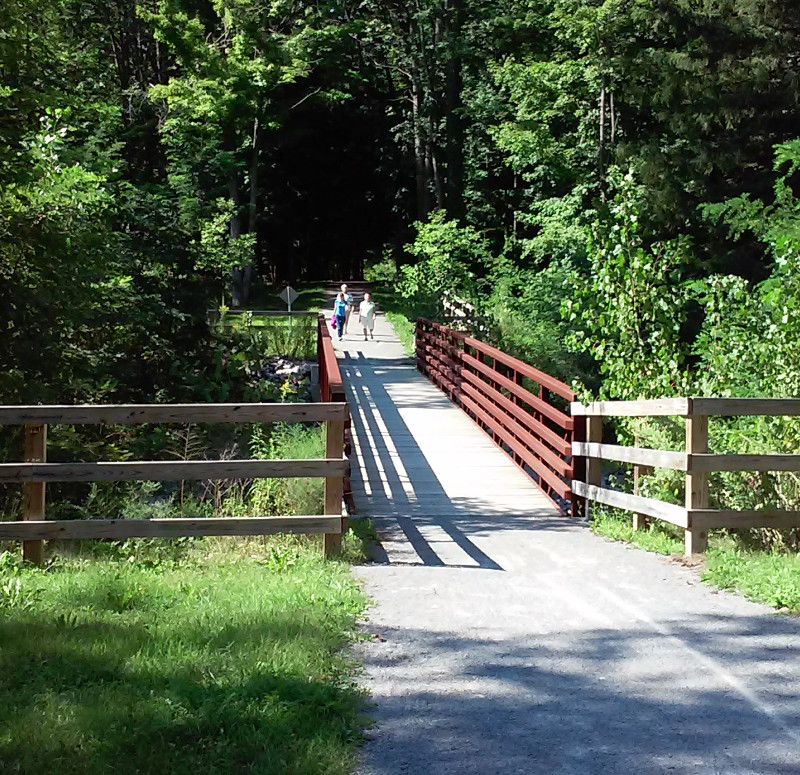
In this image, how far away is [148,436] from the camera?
14750mm

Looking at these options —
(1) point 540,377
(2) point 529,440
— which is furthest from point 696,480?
(2) point 529,440

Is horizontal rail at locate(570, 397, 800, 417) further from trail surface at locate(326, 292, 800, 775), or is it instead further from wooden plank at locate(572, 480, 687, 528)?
trail surface at locate(326, 292, 800, 775)

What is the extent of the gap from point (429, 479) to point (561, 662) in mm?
7476

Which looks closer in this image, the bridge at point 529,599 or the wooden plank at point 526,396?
the bridge at point 529,599

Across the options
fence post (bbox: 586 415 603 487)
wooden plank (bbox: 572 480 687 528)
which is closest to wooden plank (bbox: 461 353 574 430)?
fence post (bbox: 586 415 603 487)

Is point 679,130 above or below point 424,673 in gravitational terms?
above

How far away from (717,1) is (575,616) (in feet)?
72.8

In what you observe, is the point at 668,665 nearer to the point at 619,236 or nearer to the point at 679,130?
the point at 619,236

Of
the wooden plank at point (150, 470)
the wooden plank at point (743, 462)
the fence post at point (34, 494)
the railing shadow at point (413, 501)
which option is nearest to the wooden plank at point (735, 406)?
the wooden plank at point (743, 462)

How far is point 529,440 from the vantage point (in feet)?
43.3

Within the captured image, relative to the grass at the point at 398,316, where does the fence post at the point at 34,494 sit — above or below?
below

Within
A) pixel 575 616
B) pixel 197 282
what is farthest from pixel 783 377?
pixel 197 282

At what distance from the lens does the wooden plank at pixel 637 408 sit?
27.8ft

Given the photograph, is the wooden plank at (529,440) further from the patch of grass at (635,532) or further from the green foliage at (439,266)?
the green foliage at (439,266)
